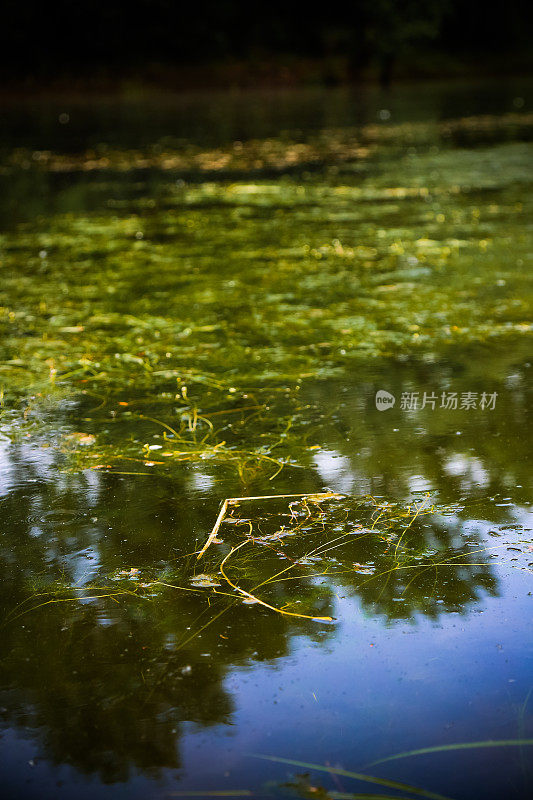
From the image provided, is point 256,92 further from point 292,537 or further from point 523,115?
point 292,537

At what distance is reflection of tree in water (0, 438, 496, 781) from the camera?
2.86 m

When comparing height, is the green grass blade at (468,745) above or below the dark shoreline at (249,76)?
above

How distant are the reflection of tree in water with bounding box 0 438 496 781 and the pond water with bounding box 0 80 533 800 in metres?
0.01

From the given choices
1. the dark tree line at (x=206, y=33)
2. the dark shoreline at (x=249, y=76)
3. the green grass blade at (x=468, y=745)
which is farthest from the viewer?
the dark tree line at (x=206, y=33)

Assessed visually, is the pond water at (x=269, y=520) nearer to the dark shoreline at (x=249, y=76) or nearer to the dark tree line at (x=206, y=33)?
the dark shoreline at (x=249, y=76)

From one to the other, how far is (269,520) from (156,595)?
0.68m

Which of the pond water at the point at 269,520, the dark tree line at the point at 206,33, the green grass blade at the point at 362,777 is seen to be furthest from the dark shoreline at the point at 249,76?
the green grass blade at the point at 362,777

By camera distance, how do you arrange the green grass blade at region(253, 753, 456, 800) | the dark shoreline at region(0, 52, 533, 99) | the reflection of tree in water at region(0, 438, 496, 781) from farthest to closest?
the dark shoreline at region(0, 52, 533, 99)
the reflection of tree in water at region(0, 438, 496, 781)
the green grass blade at region(253, 753, 456, 800)

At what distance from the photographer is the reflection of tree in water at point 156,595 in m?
2.86

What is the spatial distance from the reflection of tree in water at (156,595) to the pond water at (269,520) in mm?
10

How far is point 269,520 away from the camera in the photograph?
13.1 feet

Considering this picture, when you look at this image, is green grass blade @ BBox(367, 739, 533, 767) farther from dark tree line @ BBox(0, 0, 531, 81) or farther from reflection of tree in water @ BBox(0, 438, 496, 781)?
dark tree line @ BBox(0, 0, 531, 81)

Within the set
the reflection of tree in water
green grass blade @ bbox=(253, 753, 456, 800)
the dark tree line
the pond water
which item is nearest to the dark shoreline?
the dark tree line

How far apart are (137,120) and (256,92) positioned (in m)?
13.1
